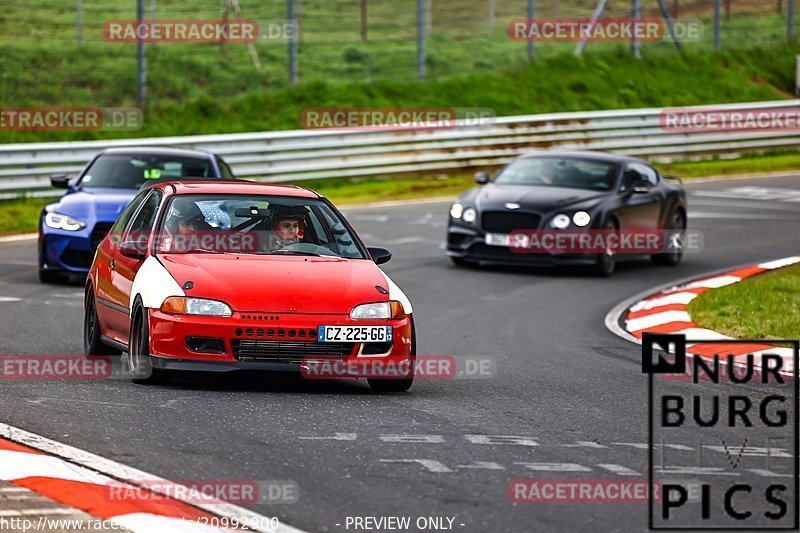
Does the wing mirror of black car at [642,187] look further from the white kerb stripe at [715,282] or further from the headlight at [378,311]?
the headlight at [378,311]

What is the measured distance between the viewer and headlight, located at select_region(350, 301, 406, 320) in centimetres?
937

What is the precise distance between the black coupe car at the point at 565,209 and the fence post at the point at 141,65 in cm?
875

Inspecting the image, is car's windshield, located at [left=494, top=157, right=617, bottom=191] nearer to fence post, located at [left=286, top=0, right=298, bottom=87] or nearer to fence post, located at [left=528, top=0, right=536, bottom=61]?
fence post, located at [left=286, top=0, right=298, bottom=87]

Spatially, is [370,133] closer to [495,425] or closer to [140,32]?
[140,32]

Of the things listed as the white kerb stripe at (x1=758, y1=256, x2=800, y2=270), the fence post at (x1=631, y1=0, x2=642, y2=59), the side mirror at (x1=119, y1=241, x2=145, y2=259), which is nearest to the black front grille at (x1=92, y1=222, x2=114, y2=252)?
the side mirror at (x1=119, y1=241, x2=145, y2=259)

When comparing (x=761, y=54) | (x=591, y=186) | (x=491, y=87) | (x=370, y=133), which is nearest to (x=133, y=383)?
(x=591, y=186)

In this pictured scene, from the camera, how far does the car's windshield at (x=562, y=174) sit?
1917 centimetres

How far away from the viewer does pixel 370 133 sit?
92.9 ft

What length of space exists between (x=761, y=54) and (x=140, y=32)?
2366cm

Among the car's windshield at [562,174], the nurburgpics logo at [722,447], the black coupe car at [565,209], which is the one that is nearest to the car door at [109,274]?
the nurburgpics logo at [722,447]

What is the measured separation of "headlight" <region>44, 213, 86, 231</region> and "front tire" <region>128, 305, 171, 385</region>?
19.5 ft

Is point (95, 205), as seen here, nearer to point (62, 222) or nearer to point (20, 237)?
point (62, 222)

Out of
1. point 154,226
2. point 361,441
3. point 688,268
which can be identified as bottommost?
point 688,268

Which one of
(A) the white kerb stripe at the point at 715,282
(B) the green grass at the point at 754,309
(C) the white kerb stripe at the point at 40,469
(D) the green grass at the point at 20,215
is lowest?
(D) the green grass at the point at 20,215
